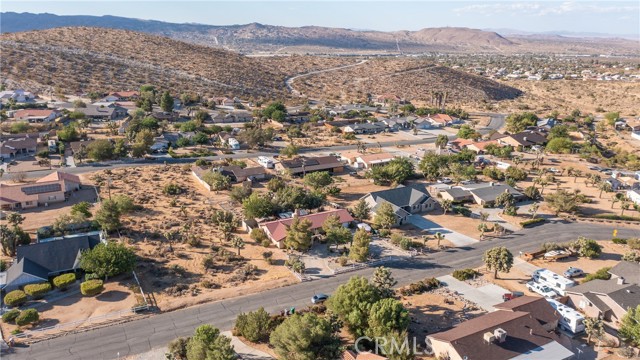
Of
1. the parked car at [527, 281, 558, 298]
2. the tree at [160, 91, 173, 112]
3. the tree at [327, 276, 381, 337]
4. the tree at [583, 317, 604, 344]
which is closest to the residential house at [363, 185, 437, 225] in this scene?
the parked car at [527, 281, 558, 298]

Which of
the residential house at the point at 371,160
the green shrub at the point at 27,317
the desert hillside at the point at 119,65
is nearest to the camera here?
the green shrub at the point at 27,317

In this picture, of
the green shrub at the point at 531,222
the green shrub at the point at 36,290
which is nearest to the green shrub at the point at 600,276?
the green shrub at the point at 531,222

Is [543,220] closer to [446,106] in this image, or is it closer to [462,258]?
[462,258]

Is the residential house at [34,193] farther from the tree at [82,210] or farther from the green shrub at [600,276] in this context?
the green shrub at [600,276]

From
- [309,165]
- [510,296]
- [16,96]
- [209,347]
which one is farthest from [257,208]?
[16,96]

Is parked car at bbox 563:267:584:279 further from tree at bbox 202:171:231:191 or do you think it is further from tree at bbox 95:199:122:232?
tree at bbox 95:199:122:232

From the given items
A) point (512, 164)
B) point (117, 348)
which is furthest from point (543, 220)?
point (117, 348)
